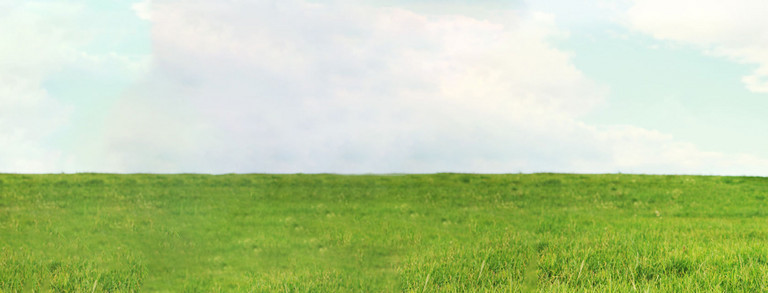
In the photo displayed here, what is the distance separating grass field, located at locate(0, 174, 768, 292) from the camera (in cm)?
784

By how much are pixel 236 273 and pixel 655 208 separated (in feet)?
56.5

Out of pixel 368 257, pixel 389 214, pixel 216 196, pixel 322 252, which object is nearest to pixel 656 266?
pixel 368 257

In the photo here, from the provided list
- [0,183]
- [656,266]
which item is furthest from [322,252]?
[0,183]

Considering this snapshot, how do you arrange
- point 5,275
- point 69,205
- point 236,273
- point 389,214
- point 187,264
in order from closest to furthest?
point 5,275 < point 236,273 < point 187,264 < point 389,214 < point 69,205

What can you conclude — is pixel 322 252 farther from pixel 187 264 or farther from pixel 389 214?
pixel 389 214

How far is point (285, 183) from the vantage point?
24719 millimetres

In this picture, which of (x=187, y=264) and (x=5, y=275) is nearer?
(x=5, y=275)

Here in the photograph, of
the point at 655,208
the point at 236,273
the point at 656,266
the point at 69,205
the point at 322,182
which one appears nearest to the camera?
the point at 656,266

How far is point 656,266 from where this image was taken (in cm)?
784

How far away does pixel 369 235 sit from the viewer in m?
12.3

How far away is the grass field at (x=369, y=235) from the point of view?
25.7ft

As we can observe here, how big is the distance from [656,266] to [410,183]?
17.6 meters

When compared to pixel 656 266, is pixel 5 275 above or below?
below

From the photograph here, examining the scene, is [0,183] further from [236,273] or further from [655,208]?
[655,208]
